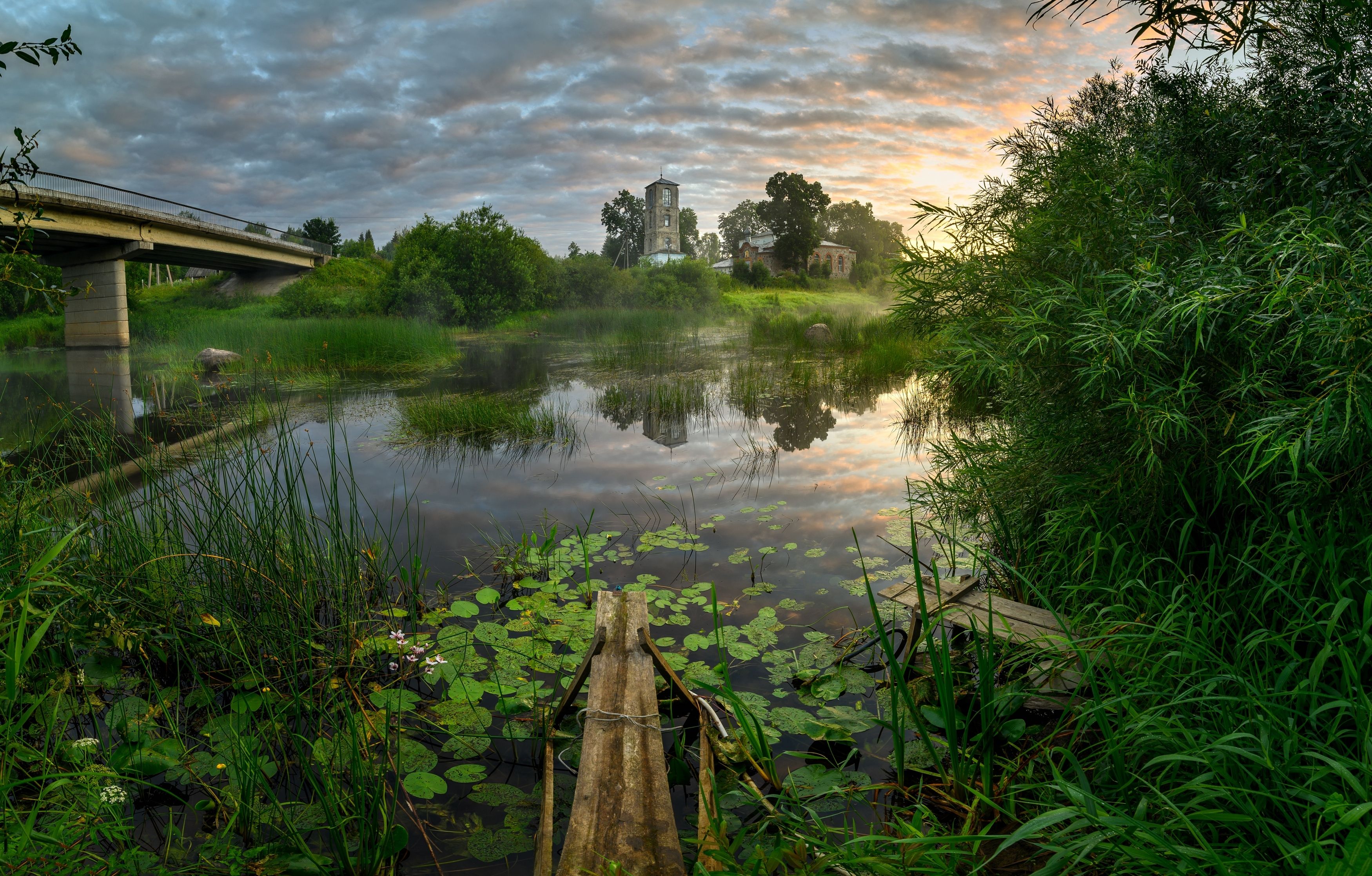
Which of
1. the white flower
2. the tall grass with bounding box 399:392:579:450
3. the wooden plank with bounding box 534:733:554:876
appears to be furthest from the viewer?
the tall grass with bounding box 399:392:579:450

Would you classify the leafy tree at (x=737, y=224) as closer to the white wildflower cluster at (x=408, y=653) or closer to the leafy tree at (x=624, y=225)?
the leafy tree at (x=624, y=225)

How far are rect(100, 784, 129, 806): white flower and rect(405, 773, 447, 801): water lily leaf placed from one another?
79cm

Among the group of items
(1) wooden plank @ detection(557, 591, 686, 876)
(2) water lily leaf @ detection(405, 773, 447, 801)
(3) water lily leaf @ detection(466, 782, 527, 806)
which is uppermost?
(1) wooden plank @ detection(557, 591, 686, 876)

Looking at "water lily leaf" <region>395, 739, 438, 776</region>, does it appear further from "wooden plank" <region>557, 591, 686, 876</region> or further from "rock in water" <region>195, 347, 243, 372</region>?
"rock in water" <region>195, 347, 243, 372</region>

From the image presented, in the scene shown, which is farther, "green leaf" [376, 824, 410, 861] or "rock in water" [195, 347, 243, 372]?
"rock in water" [195, 347, 243, 372]

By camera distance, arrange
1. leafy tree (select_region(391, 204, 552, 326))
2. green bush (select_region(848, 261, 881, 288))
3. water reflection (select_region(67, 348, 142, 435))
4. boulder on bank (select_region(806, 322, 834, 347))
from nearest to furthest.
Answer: water reflection (select_region(67, 348, 142, 435)) < boulder on bank (select_region(806, 322, 834, 347)) < leafy tree (select_region(391, 204, 552, 326)) < green bush (select_region(848, 261, 881, 288))

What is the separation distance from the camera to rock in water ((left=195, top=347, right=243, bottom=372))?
1339cm

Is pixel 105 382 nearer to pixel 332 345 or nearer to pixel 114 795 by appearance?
pixel 332 345

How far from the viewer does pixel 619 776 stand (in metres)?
2.09

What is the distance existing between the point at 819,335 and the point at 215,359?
12883mm

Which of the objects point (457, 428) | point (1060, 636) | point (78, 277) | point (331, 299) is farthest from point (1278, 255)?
point (331, 299)

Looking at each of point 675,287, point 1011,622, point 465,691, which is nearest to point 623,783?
point 465,691

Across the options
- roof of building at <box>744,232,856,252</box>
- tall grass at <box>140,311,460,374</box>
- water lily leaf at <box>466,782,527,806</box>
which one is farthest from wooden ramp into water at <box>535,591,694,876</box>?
roof of building at <box>744,232,856,252</box>

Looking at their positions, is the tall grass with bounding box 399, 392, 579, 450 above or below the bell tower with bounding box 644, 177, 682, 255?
below
